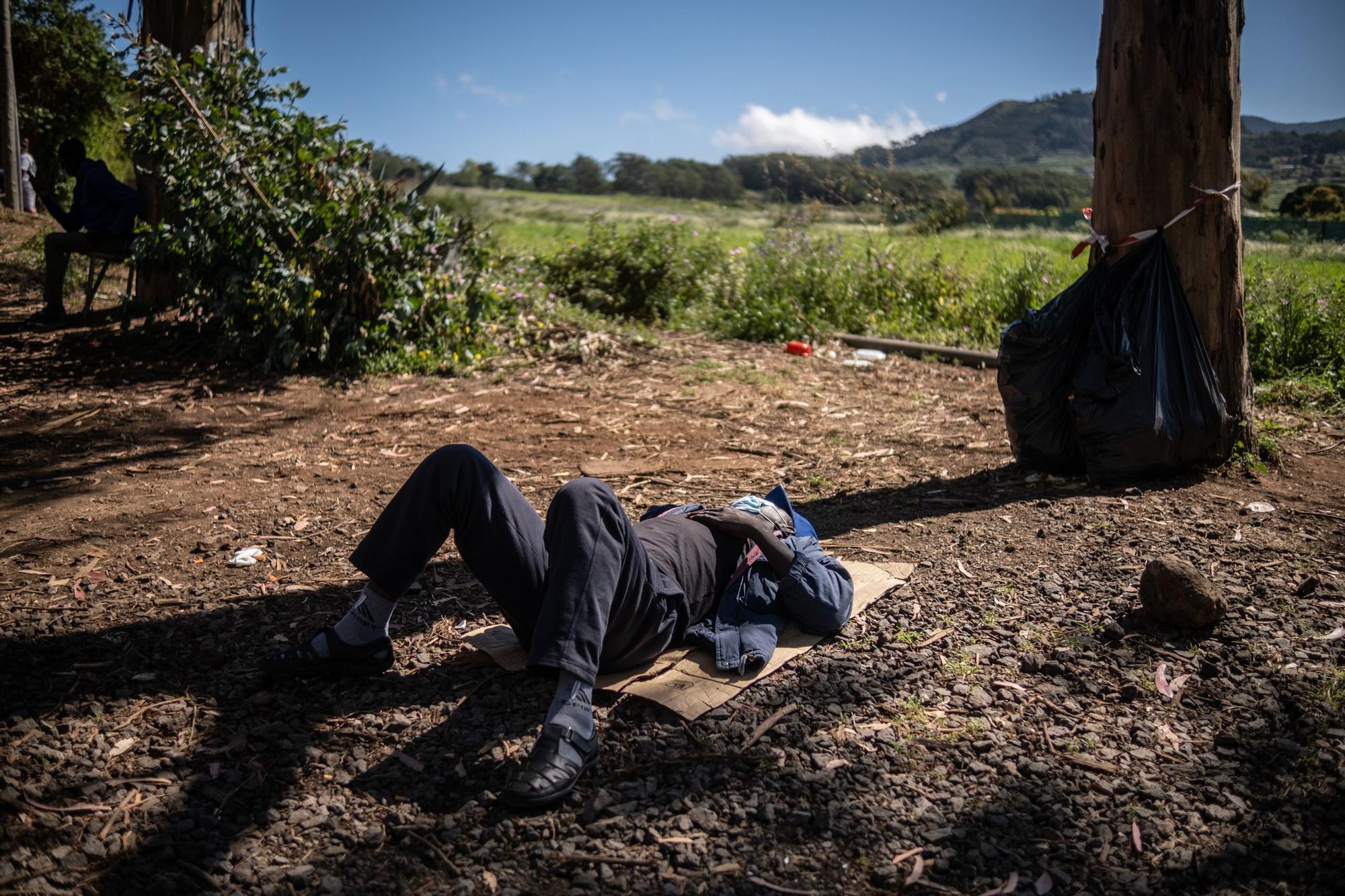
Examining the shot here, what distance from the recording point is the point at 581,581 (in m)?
2.65

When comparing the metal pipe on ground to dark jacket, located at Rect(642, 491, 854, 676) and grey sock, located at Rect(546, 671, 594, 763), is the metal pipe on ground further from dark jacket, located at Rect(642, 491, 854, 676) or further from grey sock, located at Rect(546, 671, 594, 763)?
grey sock, located at Rect(546, 671, 594, 763)

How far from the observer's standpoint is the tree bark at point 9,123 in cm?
1295

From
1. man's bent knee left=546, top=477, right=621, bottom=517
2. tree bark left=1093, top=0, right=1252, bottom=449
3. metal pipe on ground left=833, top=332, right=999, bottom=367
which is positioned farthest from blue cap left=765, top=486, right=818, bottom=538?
metal pipe on ground left=833, top=332, right=999, bottom=367

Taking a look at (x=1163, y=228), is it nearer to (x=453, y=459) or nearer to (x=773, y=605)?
(x=773, y=605)

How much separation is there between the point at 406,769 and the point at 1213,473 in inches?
164

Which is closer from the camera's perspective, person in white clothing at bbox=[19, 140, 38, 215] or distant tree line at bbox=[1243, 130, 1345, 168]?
distant tree line at bbox=[1243, 130, 1345, 168]

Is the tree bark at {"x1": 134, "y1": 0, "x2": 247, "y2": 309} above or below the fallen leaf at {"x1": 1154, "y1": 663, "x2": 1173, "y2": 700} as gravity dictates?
above

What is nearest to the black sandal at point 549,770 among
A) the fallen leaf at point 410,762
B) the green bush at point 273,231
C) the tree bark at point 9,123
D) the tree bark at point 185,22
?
the fallen leaf at point 410,762

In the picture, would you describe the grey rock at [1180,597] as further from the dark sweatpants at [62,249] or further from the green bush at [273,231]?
the dark sweatpants at [62,249]

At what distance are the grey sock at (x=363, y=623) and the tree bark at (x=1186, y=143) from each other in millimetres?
4105

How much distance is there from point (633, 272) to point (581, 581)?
8.84 metres

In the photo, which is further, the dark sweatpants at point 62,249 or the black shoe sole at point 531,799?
the dark sweatpants at point 62,249

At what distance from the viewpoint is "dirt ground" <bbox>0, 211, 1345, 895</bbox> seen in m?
2.31

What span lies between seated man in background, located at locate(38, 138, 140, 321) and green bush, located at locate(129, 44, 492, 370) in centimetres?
66
